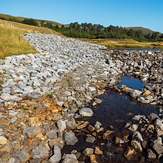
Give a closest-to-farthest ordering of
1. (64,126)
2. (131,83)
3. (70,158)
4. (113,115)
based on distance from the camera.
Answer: (70,158)
(64,126)
(113,115)
(131,83)

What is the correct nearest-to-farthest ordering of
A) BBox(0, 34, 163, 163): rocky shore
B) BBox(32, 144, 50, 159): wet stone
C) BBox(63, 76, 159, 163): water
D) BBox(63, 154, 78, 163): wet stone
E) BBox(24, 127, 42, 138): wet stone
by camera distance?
1. BBox(63, 154, 78, 163): wet stone
2. BBox(32, 144, 50, 159): wet stone
3. BBox(0, 34, 163, 163): rocky shore
4. BBox(63, 76, 159, 163): water
5. BBox(24, 127, 42, 138): wet stone

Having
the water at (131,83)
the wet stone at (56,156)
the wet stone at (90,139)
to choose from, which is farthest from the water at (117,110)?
the water at (131,83)

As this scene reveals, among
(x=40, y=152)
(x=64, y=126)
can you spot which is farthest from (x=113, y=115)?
(x=40, y=152)

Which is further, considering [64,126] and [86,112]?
[86,112]

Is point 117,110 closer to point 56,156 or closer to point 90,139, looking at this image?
point 90,139

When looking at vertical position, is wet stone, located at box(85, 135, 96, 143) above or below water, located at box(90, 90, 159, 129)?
above

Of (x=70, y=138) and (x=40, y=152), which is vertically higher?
(x=40, y=152)

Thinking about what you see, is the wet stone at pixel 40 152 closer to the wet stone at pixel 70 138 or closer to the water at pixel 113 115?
the water at pixel 113 115

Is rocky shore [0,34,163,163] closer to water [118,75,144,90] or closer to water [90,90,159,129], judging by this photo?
water [90,90,159,129]

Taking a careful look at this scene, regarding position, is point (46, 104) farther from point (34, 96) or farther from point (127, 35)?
point (127, 35)

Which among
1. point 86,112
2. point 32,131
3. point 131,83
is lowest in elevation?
point 131,83

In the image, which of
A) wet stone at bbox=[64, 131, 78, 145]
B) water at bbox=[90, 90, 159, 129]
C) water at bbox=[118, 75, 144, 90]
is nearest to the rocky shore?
wet stone at bbox=[64, 131, 78, 145]

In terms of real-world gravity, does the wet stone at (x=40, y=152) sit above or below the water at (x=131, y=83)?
above

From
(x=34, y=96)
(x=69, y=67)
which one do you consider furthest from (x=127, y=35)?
(x=34, y=96)
